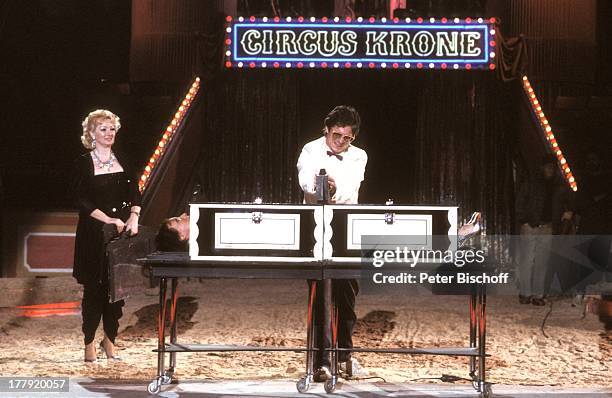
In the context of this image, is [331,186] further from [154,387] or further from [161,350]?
[154,387]

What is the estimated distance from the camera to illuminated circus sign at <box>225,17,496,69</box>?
46.3ft

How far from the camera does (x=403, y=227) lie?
6078 millimetres

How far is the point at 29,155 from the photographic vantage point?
15.5m

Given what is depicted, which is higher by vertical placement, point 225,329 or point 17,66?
point 17,66

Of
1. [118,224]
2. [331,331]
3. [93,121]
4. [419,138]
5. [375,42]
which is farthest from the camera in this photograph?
[419,138]

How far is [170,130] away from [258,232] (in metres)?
8.62

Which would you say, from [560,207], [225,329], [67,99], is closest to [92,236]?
[225,329]

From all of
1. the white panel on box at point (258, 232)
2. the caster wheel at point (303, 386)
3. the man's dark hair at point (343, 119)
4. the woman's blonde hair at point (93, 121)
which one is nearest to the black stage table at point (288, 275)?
the caster wheel at point (303, 386)

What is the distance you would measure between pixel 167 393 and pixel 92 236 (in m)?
1.85

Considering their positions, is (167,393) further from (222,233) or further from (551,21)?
(551,21)

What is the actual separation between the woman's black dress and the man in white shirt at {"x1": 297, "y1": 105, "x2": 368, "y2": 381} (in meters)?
1.71

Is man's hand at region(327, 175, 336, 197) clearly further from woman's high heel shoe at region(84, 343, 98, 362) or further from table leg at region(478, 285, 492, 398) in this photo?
woman's high heel shoe at region(84, 343, 98, 362)

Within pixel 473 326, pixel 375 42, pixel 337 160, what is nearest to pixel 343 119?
pixel 337 160

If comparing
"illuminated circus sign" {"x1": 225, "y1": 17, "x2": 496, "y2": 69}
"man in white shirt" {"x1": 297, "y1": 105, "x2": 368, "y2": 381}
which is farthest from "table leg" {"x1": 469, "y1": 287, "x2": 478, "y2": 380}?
"illuminated circus sign" {"x1": 225, "y1": 17, "x2": 496, "y2": 69}
